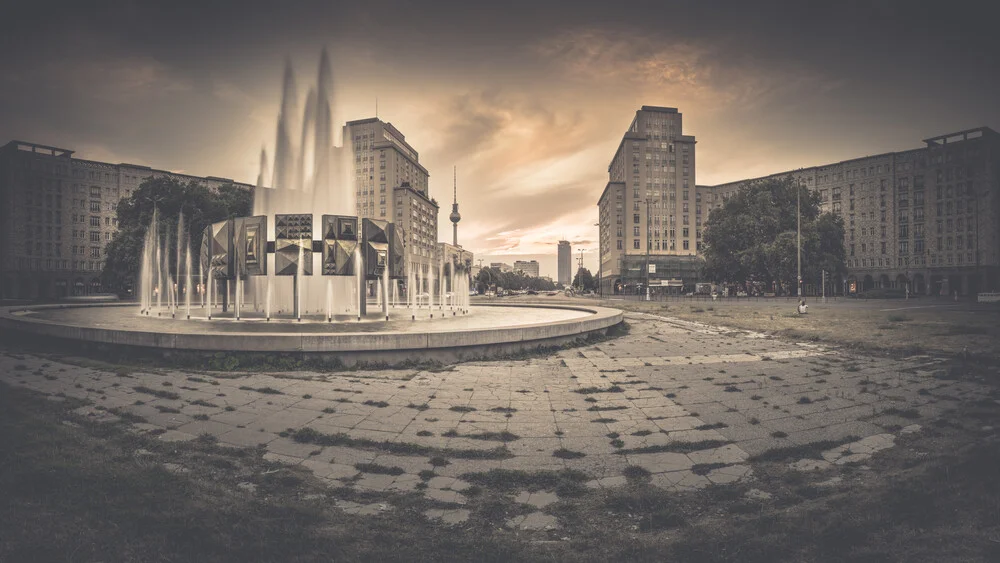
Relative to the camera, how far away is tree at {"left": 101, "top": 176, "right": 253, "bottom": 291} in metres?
42.9

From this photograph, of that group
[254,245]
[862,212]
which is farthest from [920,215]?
[254,245]

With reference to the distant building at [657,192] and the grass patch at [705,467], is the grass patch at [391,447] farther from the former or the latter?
the distant building at [657,192]

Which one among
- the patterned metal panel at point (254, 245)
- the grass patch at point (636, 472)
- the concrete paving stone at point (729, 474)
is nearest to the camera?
the concrete paving stone at point (729, 474)

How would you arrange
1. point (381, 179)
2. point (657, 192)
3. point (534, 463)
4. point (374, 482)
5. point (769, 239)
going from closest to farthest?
point (374, 482)
point (534, 463)
point (769, 239)
point (381, 179)
point (657, 192)

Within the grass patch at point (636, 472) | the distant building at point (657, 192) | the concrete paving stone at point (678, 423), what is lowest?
the concrete paving stone at point (678, 423)

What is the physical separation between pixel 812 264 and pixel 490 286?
77.8 m

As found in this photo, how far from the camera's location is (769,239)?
60.2 metres

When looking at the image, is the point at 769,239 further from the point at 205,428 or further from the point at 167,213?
the point at 167,213

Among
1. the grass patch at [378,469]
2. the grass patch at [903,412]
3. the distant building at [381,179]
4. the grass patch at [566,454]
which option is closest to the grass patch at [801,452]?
the grass patch at [903,412]

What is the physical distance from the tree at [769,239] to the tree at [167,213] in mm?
61193

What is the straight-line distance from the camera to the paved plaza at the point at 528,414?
4488mm

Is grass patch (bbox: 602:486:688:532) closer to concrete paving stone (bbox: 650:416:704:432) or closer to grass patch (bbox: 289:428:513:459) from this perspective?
grass patch (bbox: 289:428:513:459)

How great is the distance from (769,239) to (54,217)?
128 metres

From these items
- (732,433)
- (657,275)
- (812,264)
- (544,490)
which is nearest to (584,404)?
(732,433)
